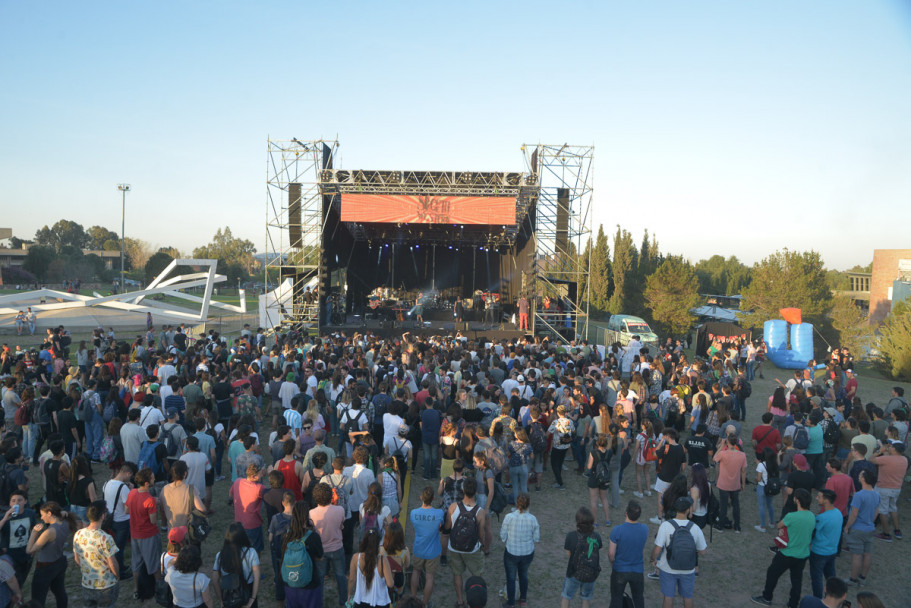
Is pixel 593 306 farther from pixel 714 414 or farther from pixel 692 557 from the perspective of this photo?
pixel 692 557

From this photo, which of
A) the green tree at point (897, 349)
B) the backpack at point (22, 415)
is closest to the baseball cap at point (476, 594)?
the backpack at point (22, 415)

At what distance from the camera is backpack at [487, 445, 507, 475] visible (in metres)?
5.68

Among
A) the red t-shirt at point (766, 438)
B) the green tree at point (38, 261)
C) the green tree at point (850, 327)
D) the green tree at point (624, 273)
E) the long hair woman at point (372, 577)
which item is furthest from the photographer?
the green tree at point (38, 261)

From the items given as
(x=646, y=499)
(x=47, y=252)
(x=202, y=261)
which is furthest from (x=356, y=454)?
(x=47, y=252)

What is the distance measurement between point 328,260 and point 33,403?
12552mm

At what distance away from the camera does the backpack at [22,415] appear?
7.26 meters

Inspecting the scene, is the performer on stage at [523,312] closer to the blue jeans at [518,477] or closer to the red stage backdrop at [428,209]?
the red stage backdrop at [428,209]

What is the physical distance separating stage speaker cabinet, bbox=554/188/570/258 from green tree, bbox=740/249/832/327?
11853 mm

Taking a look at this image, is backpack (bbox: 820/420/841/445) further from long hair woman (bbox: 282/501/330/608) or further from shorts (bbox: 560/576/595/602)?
long hair woman (bbox: 282/501/330/608)

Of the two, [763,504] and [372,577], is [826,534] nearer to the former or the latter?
[763,504]

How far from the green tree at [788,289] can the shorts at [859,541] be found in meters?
21.8

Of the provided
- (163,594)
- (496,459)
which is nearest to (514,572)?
(496,459)

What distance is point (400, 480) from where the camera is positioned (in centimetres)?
596

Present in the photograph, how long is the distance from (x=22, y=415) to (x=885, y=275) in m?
46.3
